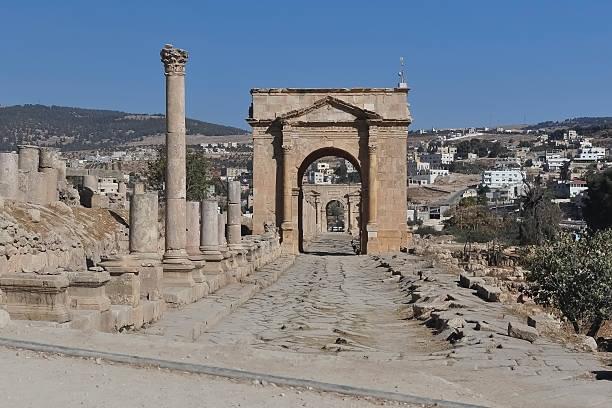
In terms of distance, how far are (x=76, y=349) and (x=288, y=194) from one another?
91.5ft

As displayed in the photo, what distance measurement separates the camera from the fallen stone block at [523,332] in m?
9.65

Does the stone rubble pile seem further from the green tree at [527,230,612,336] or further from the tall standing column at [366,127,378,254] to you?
the tall standing column at [366,127,378,254]

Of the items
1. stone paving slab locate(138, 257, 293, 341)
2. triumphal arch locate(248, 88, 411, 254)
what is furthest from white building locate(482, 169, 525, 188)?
stone paving slab locate(138, 257, 293, 341)

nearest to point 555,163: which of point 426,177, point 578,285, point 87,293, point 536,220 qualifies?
point 426,177

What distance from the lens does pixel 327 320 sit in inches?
502

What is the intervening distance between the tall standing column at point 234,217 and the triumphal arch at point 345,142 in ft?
32.6

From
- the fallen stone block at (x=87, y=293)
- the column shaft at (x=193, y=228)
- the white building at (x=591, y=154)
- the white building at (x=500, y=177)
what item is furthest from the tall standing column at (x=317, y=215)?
the white building at (x=591, y=154)

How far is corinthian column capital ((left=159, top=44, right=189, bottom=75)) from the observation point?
1456 centimetres

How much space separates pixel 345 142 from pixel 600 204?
2488 centimetres

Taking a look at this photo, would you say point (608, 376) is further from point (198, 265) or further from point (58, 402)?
point (198, 265)

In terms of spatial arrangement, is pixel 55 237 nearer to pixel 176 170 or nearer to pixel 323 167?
pixel 176 170

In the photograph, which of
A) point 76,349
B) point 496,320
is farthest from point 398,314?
point 76,349

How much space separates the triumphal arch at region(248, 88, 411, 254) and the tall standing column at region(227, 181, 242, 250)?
9.92 meters

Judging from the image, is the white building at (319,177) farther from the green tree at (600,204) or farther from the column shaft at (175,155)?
the column shaft at (175,155)
